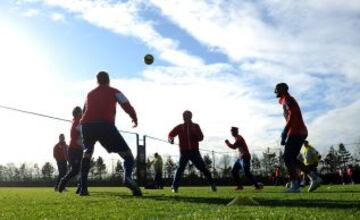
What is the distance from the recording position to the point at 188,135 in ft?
43.1

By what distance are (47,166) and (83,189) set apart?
111 m

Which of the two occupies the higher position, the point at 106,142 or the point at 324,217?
the point at 106,142

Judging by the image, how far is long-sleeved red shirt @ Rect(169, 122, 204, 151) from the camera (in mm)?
13141

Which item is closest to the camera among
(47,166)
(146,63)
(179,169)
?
(179,169)

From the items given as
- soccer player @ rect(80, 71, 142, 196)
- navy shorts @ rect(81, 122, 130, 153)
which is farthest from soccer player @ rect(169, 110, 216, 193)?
navy shorts @ rect(81, 122, 130, 153)

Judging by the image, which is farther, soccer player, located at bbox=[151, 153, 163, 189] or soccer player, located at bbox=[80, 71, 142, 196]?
soccer player, located at bbox=[151, 153, 163, 189]

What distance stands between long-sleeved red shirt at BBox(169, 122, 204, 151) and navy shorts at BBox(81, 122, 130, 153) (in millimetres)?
4131

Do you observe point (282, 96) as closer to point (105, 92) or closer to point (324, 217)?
point (105, 92)

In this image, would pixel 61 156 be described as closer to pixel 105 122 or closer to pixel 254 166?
pixel 105 122

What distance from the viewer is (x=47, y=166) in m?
116

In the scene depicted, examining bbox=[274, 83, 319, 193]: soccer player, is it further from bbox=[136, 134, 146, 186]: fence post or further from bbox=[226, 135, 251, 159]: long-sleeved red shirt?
bbox=[136, 134, 146, 186]: fence post

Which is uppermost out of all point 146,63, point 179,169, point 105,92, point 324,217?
point 146,63

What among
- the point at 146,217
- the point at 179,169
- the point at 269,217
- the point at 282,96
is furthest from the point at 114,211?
the point at 179,169

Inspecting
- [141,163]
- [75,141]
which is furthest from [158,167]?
[75,141]
